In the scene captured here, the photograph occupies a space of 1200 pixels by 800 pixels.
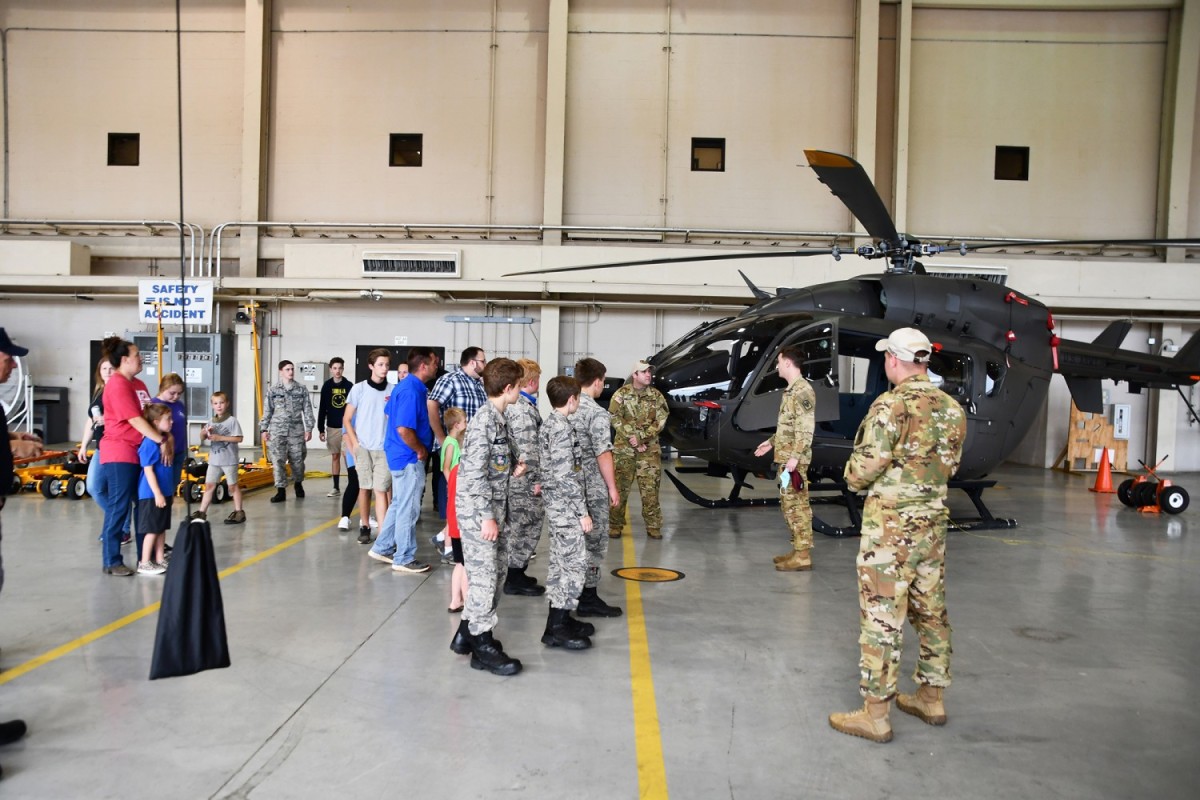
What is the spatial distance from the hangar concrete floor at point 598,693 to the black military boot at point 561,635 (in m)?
0.10

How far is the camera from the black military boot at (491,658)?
4.11 metres

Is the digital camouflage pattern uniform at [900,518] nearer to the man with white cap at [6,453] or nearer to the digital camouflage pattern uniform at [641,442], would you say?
the man with white cap at [6,453]

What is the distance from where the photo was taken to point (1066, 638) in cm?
494

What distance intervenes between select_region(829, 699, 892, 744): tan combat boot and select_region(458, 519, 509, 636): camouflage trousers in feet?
5.64

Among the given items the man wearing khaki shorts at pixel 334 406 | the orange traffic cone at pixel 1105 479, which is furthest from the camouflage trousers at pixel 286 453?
the orange traffic cone at pixel 1105 479

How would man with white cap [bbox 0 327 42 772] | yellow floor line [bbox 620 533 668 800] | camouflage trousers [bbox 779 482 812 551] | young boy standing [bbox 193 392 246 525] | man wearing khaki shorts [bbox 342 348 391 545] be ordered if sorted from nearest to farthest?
yellow floor line [bbox 620 533 668 800], man with white cap [bbox 0 327 42 772], camouflage trousers [bbox 779 482 812 551], man wearing khaki shorts [bbox 342 348 391 545], young boy standing [bbox 193 392 246 525]

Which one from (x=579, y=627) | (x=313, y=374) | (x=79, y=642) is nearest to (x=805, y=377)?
(x=579, y=627)

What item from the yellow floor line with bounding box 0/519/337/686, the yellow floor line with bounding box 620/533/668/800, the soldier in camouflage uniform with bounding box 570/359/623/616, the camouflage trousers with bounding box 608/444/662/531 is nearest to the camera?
the yellow floor line with bounding box 620/533/668/800

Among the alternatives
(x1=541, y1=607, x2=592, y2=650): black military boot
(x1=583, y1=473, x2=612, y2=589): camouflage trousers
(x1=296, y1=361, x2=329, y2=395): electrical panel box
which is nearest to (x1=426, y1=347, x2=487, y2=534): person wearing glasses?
(x1=583, y1=473, x2=612, y2=589): camouflage trousers

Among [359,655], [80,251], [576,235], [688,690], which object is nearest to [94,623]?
[359,655]

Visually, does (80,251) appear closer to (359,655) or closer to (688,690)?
(359,655)

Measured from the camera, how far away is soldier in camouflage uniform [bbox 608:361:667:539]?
25.3 ft

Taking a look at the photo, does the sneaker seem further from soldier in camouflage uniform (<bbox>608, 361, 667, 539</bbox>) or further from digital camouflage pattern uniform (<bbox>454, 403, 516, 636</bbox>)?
digital camouflage pattern uniform (<bbox>454, 403, 516, 636</bbox>)

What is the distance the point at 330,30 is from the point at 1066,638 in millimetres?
16232
